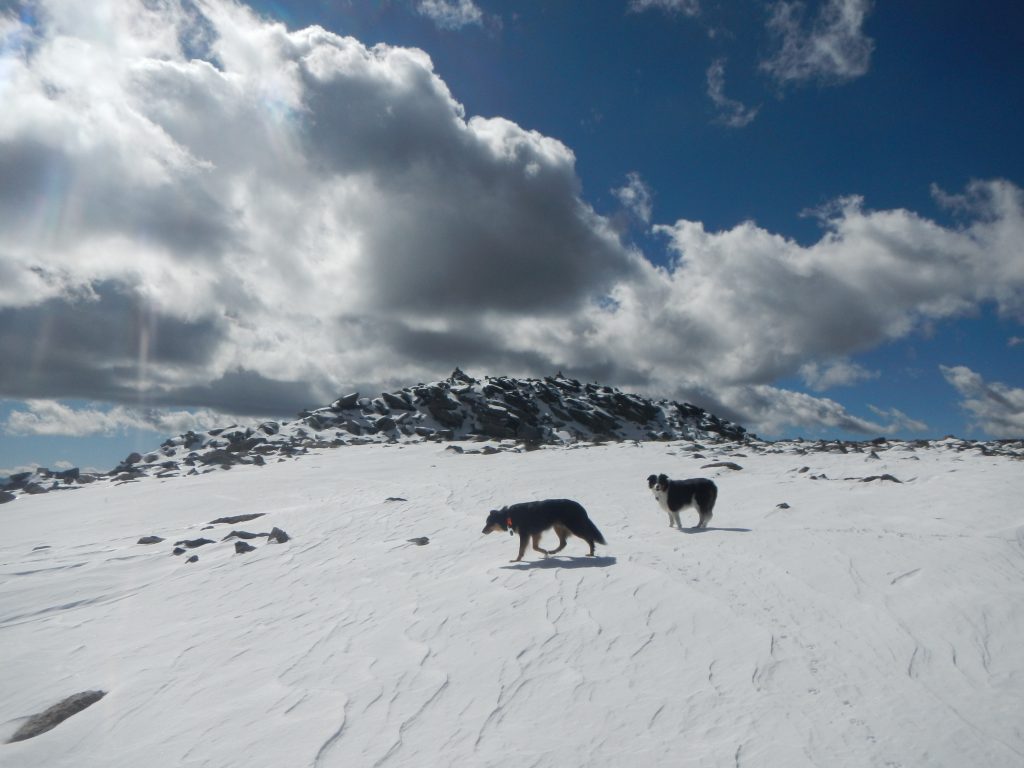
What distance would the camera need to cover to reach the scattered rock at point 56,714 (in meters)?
5.29

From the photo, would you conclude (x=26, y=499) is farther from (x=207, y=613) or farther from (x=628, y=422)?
(x=628, y=422)

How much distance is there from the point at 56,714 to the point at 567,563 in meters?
6.27

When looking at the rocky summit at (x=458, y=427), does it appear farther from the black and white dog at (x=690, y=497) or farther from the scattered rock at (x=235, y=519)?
the black and white dog at (x=690, y=497)

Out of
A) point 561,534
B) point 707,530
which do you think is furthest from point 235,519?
point 707,530

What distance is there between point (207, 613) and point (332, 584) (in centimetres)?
170

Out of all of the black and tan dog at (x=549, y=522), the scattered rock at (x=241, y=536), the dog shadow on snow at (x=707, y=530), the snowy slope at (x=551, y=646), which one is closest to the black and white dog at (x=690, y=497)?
the dog shadow on snow at (x=707, y=530)

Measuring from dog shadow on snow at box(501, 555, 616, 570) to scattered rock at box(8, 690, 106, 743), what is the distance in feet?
17.1

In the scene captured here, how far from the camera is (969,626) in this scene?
19.8 ft

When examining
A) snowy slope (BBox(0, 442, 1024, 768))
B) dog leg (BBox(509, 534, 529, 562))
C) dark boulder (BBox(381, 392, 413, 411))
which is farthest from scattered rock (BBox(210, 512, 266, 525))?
dark boulder (BBox(381, 392, 413, 411))

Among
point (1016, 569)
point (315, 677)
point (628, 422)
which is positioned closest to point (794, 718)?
point (315, 677)

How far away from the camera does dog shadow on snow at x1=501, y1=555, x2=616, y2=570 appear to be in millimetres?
9172

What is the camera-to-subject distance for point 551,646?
19.6 feet

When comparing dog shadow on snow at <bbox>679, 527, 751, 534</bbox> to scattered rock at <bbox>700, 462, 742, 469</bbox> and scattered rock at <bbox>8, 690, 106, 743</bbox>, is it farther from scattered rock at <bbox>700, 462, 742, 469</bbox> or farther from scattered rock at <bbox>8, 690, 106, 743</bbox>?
scattered rock at <bbox>700, 462, 742, 469</bbox>

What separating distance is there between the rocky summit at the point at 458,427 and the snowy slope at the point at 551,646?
24.0 m
